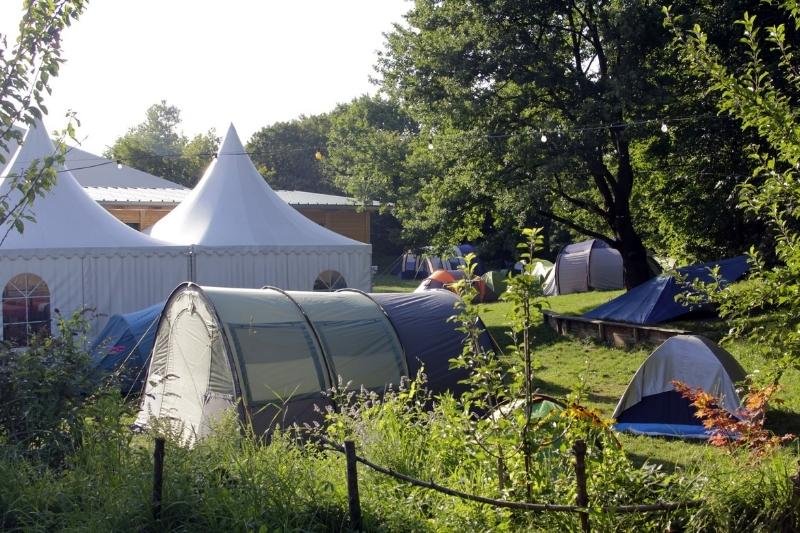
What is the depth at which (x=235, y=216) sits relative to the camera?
1583 centimetres

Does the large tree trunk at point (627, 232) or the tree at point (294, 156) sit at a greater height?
the tree at point (294, 156)

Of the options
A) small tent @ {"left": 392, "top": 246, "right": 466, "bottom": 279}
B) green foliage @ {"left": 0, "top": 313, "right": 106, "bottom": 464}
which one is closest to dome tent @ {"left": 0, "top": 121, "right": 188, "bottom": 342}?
green foliage @ {"left": 0, "top": 313, "right": 106, "bottom": 464}

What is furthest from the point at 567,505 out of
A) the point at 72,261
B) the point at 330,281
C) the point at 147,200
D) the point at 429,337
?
the point at 147,200

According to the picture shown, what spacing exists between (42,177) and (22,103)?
50 centimetres

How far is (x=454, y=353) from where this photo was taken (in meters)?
9.31

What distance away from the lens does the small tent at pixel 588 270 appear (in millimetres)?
23266

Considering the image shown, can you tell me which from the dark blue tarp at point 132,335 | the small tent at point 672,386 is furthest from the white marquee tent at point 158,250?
the small tent at point 672,386

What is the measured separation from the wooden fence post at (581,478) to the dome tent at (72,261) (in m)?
11.4

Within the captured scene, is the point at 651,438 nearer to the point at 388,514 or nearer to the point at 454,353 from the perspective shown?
the point at 454,353

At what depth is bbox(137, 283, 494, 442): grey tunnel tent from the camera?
812cm

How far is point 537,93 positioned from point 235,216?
6132 millimetres

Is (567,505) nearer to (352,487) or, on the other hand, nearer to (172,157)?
(352,487)

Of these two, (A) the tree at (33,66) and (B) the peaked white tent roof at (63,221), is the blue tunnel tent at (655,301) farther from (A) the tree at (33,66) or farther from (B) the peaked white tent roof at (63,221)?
(A) the tree at (33,66)

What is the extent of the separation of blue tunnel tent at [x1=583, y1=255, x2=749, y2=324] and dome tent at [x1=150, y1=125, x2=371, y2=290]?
189 inches
